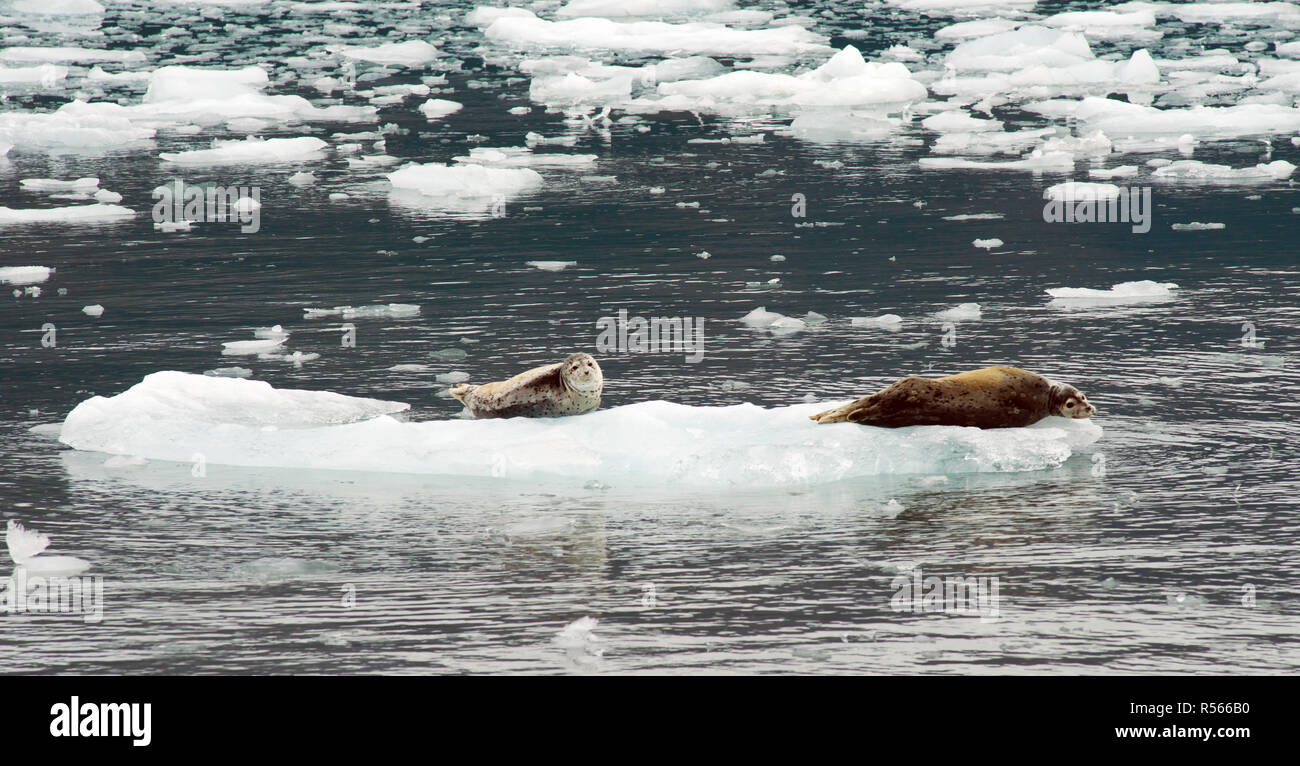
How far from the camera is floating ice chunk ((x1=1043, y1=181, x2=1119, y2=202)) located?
13805 mm

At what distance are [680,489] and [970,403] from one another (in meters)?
1.39

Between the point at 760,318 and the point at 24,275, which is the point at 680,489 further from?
the point at 24,275

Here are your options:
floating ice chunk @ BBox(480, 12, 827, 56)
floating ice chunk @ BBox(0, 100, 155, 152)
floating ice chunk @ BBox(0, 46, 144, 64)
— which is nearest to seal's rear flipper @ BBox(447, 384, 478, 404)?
floating ice chunk @ BBox(0, 100, 155, 152)

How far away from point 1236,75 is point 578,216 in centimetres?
1192

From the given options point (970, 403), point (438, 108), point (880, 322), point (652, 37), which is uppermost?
point (652, 37)

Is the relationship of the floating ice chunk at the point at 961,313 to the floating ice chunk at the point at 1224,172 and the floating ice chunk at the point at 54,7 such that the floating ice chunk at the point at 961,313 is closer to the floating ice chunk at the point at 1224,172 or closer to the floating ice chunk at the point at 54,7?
the floating ice chunk at the point at 1224,172

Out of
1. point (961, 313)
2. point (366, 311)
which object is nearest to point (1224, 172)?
point (961, 313)

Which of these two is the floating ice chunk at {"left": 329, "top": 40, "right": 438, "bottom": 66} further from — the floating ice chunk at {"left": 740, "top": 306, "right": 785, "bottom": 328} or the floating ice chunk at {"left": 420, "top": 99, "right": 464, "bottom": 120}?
the floating ice chunk at {"left": 740, "top": 306, "right": 785, "bottom": 328}

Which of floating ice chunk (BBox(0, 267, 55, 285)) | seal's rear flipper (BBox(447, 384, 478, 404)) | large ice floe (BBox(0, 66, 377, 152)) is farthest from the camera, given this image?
large ice floe (BBox(0, 66, 377, 152))

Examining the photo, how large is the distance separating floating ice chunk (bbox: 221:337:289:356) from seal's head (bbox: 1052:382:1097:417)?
14.8 ft

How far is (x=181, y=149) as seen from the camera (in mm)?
17438

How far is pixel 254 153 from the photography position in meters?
16.9

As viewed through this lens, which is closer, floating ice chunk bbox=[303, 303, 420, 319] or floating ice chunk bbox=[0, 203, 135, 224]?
floating ice chunk bbox=[303, 303, 420, 319]

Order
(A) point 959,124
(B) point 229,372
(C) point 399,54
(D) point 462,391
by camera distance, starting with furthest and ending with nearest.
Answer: (C) point 399,54 < (A) point 959,124 < (B) point 229,372 < (D) point 462,391
